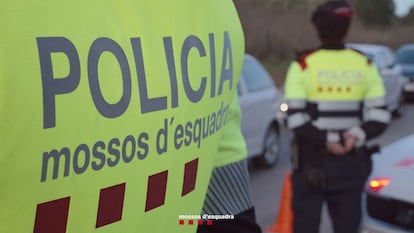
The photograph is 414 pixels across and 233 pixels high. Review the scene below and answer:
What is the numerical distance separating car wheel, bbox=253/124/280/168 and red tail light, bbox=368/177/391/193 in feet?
15.5

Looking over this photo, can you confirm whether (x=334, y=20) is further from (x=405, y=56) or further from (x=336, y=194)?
(x=405, y=56)

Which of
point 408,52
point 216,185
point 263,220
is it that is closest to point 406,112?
point 408,52

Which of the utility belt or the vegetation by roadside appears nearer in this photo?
the utility belt

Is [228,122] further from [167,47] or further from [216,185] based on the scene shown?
[167,47]

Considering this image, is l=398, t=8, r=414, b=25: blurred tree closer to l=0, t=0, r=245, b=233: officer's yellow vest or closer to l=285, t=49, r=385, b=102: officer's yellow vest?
l=285, t=49, r=385, b=102: officer's yellow vest

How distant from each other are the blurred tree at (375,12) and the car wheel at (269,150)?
34.6m

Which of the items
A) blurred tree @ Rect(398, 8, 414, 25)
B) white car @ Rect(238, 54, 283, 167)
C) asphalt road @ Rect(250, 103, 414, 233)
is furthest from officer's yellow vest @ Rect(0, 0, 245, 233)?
blurred tree @ Rect(398, 8, 414, 25)

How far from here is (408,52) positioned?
1688 centimetres

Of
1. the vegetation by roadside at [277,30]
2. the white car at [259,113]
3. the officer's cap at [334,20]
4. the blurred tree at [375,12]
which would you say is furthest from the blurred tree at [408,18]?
the officer's cap at [334,20]

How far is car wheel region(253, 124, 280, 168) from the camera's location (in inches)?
348

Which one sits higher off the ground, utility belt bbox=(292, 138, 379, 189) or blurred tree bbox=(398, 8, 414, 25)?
utility belt bbox=(292, 138, 379, 189)

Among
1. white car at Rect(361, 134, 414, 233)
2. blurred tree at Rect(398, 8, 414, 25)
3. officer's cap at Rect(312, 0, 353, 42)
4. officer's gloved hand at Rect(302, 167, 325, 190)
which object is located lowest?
blurred tree at Rect(398, 8, 414, 25)

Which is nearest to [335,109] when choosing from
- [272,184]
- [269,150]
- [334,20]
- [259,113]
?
[334,20]

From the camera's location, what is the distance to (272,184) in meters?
7.85
